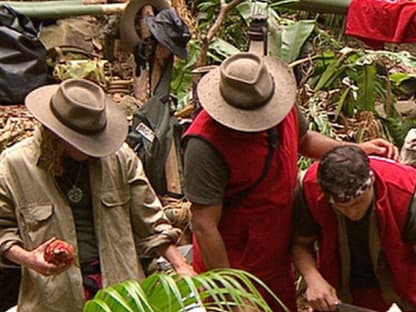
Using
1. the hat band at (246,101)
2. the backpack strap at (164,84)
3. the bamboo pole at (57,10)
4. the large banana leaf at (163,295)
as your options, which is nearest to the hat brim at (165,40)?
the backpack strap at (164,84)

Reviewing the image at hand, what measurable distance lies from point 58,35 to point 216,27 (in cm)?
194

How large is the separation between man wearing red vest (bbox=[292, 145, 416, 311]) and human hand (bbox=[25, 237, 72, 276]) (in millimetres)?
845

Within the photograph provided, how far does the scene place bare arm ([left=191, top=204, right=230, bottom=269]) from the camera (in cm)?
317

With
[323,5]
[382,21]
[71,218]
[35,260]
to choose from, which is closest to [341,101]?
[382,21]

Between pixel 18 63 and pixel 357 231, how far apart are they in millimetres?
3634

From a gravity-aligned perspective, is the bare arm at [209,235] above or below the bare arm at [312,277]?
above

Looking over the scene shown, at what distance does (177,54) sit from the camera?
4652 millimetres

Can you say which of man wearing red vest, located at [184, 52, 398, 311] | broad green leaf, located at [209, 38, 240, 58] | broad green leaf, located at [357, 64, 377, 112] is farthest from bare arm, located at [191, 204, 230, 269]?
broad green leaf, located at [209, 38, 240, 58]

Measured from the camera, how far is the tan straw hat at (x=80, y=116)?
301 cm

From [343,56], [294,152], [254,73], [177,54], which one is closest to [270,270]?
[294,152]

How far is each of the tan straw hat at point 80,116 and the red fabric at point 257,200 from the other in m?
0.28

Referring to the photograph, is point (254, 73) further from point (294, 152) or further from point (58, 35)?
point (58, 35)

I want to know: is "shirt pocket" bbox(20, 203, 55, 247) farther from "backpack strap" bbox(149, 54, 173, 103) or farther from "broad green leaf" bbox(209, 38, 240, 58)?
"broad green leaf" bbox(209, 38, 240, 58)

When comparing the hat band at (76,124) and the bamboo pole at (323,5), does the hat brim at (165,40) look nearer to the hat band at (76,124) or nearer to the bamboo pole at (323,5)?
the hat band at (76,124)
